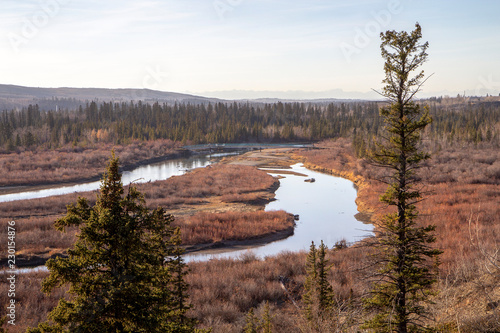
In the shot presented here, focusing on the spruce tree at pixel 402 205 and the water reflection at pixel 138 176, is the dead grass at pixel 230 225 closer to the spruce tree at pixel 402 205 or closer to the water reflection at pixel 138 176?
the water reflection at pixel 138 176

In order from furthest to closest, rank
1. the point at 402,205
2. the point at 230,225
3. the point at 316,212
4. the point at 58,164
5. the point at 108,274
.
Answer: the point at 58,164
the point at 316,212
the point at 230,225
the point at 402,205
the point at 108,274

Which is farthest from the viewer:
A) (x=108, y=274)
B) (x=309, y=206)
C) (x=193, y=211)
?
(x=309, y=206)

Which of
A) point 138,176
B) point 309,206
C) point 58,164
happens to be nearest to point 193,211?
point 309,206

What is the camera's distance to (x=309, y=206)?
4147 centimetres

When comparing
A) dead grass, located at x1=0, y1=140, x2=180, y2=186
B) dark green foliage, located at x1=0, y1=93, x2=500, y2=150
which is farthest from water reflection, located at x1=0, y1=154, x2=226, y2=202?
dark green foliage, located at x1=0, y1=93, x2=500, y2=150

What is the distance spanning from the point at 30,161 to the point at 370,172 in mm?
57021

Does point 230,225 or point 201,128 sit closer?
point 230,225

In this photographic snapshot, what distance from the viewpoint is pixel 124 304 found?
554 cm

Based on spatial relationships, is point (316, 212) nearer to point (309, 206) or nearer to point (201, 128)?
point (309, 206)

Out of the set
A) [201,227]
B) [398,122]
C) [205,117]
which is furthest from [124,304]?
[205,117]

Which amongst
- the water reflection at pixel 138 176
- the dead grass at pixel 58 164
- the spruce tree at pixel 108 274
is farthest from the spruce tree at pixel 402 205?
the dead grass at pixel 58 164

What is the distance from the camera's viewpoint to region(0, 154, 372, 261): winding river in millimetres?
29328

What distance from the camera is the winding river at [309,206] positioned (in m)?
29.3

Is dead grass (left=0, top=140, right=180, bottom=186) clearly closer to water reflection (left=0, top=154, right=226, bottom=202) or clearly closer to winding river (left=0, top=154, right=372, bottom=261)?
water reflection (left=0, top=154, right=226, bottom=202)
